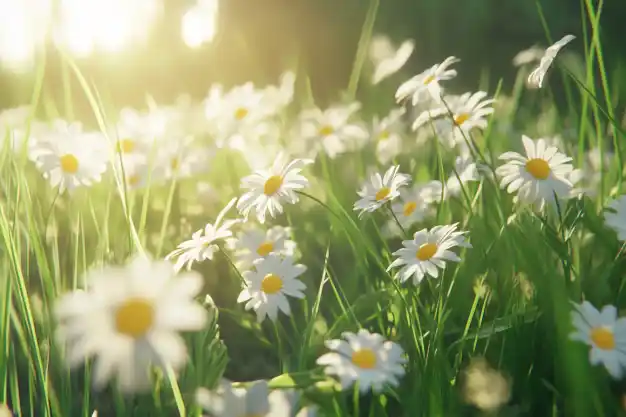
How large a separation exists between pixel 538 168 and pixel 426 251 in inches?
7.1

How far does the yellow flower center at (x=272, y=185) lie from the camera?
86 centimetres

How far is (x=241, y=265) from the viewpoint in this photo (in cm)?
100

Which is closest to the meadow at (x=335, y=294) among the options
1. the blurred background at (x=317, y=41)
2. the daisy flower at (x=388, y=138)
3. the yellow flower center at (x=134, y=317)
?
the yellow flower center at (x=134, y=317)

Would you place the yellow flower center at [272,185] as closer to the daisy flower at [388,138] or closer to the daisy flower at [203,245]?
the daisy flower at [203,245]

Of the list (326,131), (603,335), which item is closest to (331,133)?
(326,131)

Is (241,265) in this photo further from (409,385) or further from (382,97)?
(382,97)

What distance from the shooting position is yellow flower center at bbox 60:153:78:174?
1.09m

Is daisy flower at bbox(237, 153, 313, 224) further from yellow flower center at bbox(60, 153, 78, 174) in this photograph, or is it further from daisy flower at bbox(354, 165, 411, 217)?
yellow flower center at bbox(60, 153, 78, 174)

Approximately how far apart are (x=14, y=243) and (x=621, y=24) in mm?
2645

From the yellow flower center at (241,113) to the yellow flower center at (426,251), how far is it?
0.84m

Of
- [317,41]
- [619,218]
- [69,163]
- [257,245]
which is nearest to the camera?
[619,218]

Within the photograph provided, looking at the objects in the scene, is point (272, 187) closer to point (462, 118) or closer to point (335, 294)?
point (335, 294)

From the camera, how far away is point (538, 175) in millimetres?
803

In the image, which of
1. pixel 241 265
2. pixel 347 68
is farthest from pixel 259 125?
pixel 347 68
